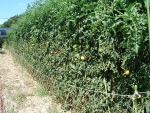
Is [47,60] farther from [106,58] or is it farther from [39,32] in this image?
[106,58]

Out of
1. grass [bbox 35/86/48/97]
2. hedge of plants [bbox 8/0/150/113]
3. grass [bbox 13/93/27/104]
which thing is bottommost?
grass [bbox 13/93/27/104]

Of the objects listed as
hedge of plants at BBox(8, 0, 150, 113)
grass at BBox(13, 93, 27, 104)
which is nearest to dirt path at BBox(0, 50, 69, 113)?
grass at BBox(13, 93, 27, 104)

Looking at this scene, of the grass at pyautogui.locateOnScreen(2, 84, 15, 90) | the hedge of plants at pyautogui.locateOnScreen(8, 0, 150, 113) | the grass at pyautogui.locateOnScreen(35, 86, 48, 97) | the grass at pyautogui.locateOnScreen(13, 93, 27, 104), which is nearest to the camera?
the hedge of plants at pyautogui.locateOnScreen(8, 0, 150, 113)

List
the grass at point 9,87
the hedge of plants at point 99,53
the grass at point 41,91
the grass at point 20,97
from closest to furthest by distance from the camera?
the hedge of plants at point 99,53, the grass at point 20,97, the grass at point 41,91, the grass at point 9,87

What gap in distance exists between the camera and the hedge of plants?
2.09m

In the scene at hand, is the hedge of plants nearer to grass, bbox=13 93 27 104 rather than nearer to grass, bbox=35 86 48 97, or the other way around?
grass, bbox=35 86 48 97

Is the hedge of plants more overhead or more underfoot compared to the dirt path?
more overhead

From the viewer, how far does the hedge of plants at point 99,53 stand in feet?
6.87

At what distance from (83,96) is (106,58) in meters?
1.06

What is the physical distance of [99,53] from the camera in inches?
109

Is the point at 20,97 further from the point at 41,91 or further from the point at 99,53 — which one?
the point at 99,53

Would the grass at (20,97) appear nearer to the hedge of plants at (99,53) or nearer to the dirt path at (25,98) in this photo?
the dirt path at (25,98)

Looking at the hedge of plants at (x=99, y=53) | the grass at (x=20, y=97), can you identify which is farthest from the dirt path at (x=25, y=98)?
the hedge of plants at (x=99, y=53)

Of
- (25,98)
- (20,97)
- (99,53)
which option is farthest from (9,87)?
(99,53)
